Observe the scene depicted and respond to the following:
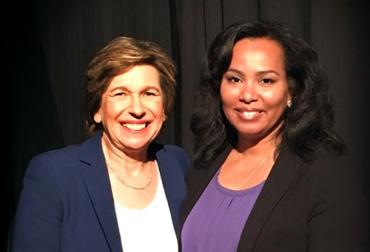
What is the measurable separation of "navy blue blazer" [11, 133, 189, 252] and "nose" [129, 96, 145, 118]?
210 mm

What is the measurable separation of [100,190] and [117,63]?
398mm

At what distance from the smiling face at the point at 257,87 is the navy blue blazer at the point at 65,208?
476 millimetres

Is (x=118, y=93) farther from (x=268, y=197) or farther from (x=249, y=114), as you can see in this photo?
(x=268, y=197)

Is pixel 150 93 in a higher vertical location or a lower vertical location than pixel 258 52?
lower

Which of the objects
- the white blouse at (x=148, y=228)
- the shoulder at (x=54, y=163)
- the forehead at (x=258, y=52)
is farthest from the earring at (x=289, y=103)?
the shoulder at (x=54, y=163)

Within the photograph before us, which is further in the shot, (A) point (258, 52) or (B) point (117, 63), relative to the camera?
(B) point (117, 63)

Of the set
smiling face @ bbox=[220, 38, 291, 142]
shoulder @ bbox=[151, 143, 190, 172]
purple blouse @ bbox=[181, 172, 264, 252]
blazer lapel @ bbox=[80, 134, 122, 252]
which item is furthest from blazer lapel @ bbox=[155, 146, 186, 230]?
smiling face @ bbox=[220, 38, 291, 142]

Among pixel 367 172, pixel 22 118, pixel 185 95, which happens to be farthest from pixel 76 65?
pixel 367 172

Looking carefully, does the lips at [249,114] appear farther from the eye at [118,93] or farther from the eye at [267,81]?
the eye at [118,93]

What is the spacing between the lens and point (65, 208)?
168cm

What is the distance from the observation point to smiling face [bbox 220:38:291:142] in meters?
1.67

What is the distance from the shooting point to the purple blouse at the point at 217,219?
1608 mm

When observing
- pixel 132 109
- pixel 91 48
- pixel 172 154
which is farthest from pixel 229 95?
pixel 91 48

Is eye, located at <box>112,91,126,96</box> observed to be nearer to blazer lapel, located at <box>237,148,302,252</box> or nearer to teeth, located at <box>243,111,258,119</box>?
teeth, located at <box>243,111,258,119</box>
